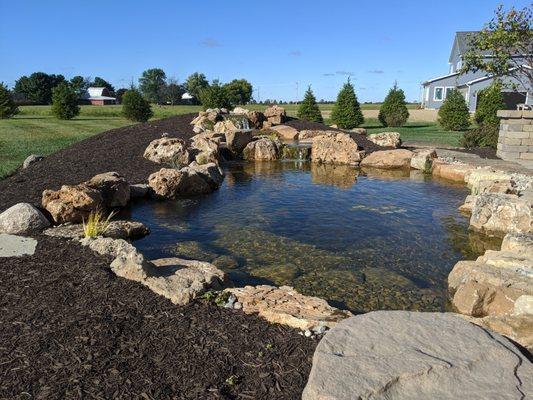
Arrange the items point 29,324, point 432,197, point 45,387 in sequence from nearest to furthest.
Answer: point 45,387, point 29,324, point 432,197

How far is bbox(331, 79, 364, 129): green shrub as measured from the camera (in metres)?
28.2

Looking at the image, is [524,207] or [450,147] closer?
[524,207]

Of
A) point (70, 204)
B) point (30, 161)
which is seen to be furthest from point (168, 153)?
point (70, 204)

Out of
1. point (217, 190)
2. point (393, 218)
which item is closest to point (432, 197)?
point (393, 218)

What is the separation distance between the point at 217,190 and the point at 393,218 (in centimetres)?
499

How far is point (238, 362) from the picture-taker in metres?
3.68

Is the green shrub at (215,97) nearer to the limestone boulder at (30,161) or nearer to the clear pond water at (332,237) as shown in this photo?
the limestone boulder at (30,161)

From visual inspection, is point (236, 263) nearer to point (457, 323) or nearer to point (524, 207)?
point (457, 323)

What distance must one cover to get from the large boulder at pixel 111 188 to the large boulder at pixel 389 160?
375 inches

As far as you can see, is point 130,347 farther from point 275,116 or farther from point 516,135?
point 275,116

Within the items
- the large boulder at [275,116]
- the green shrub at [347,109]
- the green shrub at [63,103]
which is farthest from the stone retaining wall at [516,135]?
the green shrub at [63,103]

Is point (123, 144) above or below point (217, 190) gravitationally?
above

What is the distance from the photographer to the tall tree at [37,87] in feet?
254

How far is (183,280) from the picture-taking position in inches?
204
